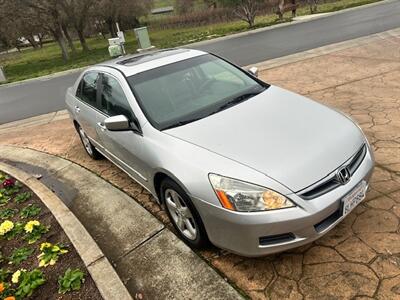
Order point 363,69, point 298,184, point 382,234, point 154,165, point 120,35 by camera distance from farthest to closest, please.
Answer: point 120,35 < point 363,69 < point 154,165 < point 382,234 < point 298,184

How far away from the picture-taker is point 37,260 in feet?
11.7

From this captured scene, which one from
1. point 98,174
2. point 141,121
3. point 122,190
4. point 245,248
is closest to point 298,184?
point 245,248

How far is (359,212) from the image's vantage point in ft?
11.0

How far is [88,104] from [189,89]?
5.70 feet

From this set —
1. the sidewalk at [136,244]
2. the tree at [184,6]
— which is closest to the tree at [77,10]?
the sidewalk at [136,244]

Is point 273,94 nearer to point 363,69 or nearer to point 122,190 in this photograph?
point 122,190

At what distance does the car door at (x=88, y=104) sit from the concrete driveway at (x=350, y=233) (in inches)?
25.5

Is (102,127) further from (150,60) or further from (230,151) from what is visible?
(230,151)

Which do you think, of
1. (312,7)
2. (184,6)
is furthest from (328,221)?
(184,6)

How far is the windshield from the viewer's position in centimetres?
363

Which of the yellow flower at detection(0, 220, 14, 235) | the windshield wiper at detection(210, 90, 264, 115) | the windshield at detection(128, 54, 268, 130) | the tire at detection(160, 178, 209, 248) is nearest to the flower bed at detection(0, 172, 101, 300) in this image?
the yellow flower at detection(0, 220, 14, 235)

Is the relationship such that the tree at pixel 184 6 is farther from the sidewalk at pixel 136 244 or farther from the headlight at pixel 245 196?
the headlight at pixel 245 196

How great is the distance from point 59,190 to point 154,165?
7.61ft

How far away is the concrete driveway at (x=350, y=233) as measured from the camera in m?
2.70
